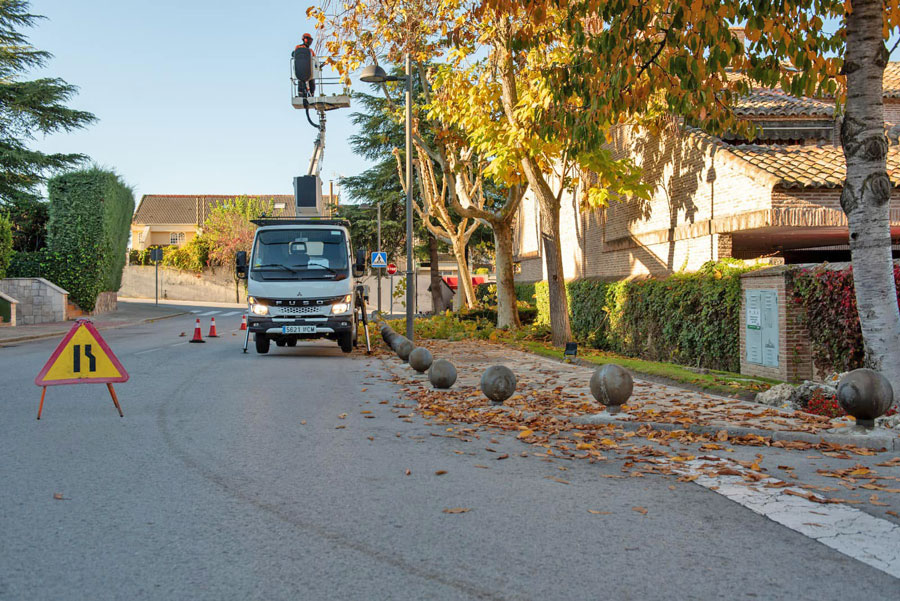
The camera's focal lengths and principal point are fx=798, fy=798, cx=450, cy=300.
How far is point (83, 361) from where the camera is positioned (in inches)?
356

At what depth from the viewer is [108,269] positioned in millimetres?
34438

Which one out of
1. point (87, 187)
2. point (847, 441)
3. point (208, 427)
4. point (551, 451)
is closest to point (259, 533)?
point (551, 451)

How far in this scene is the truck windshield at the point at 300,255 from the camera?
16.6 metres

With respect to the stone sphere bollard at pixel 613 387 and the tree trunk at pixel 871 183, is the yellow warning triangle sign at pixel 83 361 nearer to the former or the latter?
the stone sphere bollard at pixel 613 387

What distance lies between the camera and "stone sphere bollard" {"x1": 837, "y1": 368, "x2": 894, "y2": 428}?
7.41m

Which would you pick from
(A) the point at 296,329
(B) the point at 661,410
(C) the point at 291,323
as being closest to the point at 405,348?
(A) the point at 296,329

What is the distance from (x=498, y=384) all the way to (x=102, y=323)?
24.0 metres

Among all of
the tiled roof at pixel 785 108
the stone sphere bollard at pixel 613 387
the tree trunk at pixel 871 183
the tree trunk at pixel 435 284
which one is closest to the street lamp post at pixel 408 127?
the tiled roof at pixel 785 108

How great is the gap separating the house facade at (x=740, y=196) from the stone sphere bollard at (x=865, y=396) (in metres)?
6.79

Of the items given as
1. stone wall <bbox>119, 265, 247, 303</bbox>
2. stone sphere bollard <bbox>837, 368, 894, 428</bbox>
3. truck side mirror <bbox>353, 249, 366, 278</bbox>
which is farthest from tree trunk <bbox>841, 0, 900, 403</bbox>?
stone wall <bbox>119, 265, 247, 303</bbox>

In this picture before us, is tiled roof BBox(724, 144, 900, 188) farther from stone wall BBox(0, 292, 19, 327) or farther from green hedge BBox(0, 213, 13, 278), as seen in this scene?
green hedge BBox(0, 213, 13, 278)

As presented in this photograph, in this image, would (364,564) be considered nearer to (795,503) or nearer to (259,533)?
(259,533)

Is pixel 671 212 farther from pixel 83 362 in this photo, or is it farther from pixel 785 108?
pixel 83 362

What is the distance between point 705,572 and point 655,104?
14.1 m
